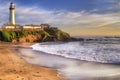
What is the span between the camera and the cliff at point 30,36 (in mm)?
78500

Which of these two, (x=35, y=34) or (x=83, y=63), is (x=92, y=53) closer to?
(x=83, y=63)

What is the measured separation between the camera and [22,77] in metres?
13.2

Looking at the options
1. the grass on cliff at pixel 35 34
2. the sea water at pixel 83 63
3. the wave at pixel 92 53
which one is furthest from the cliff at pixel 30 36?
the sea water at pixel 83 63

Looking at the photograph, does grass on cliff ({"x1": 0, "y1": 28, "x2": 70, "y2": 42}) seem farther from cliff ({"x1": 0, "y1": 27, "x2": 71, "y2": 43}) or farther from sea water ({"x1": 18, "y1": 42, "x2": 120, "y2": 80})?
sea water ({"x1": 18, "y1": 42, "x2": 120, "y2": 80})

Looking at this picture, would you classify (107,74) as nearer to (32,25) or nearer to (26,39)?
(26,39)

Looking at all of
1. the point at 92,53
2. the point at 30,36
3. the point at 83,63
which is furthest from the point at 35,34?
the point at 83,63

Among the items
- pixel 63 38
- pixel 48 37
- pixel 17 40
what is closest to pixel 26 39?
pixel 17 40

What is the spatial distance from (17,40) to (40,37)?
15.3 meters

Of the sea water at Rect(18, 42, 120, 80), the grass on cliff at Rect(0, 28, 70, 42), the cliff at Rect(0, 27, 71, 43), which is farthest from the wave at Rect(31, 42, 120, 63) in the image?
the cliff at Rect(0, 27, 71, 43)

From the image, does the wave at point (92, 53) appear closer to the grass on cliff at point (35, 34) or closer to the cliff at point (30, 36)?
the grass on cliff at point (35, 34)

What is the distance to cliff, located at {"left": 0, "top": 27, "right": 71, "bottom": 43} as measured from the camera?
78500 mm

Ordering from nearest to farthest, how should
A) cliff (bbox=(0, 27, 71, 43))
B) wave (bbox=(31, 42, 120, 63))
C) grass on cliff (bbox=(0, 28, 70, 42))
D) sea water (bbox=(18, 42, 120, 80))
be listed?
sea water (bbox=(18, 42, 120, 80))
wave (bbox=(31, 42, 120, 63))
grass on cliff (bbox=(0, 28, 70, 42))
cliff (bbox=(0, 27, 71, 43))

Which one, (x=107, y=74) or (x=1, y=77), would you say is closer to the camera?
(x=1, y=77)

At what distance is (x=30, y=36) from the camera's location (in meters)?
91.4
